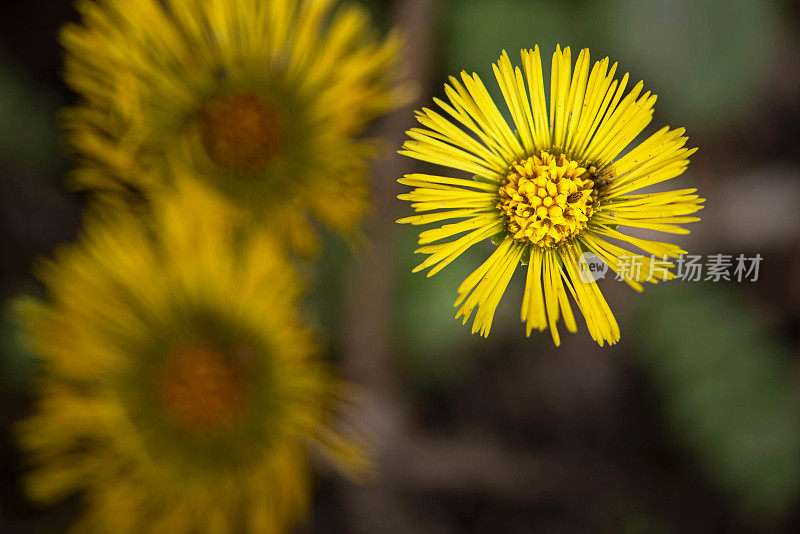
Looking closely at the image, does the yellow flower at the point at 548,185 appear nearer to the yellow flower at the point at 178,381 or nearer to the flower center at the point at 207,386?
the yellow flower at the point at 178,381

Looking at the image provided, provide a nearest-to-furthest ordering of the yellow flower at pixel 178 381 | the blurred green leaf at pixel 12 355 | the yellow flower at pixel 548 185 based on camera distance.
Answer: the yellow flower at pixel 548 185 → the yellow flower at pixel 178 381 → the blurred green leaf at pixel 12 355

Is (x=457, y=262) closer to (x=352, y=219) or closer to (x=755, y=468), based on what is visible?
(x=352, y=219)

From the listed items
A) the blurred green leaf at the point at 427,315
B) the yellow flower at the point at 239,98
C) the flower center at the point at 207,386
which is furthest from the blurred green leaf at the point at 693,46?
the flower center at the point at 207,386

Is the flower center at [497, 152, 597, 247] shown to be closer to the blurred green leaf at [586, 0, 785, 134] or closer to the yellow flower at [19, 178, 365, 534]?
the yellow flower at [19, 178, 365, 534]

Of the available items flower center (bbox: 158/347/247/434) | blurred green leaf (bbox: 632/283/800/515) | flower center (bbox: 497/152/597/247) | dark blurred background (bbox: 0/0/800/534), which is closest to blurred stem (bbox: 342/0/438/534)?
dark blurred background (bbox: 0/0/800/534)

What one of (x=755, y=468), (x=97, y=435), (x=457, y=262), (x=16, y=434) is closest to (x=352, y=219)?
(x=457, y=262)
